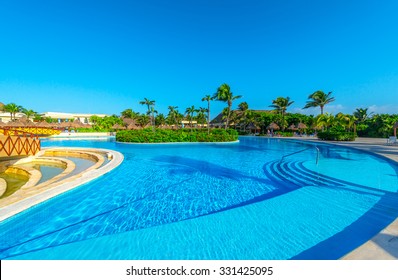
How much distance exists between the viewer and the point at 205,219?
4484 millimetres

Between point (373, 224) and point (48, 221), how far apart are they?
7.54 metres

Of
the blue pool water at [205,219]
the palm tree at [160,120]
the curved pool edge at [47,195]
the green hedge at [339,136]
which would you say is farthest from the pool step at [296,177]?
the palm tree at [160,120]

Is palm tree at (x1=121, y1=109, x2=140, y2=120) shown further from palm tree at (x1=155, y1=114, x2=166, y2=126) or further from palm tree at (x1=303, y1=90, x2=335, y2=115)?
palm tree at (x1=303, y1=90, x2=335, y2=115)

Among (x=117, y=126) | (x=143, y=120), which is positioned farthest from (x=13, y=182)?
(x=143, y=120)

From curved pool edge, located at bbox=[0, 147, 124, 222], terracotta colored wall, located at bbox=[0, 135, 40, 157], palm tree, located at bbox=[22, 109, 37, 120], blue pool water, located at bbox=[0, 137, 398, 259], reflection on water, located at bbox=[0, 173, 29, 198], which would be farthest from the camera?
palm tree, located at bbox=[22, 109, 37, 120]

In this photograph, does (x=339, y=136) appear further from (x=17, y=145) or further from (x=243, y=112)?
(x=17, y=145)

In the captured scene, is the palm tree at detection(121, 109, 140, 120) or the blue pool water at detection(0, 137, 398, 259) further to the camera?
the palm tree at detection(121, 109, 140, 120)

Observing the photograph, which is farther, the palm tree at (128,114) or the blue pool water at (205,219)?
the palm tree at (128,114)

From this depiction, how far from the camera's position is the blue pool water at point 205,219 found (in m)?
3.38

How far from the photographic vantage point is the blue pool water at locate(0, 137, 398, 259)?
3.38 m

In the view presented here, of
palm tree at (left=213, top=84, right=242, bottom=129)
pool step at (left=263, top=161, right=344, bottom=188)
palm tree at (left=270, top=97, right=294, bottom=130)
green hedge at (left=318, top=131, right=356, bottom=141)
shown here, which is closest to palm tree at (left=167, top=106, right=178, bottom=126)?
palm tree at (left=213, top=84, right=242, bottom=129)

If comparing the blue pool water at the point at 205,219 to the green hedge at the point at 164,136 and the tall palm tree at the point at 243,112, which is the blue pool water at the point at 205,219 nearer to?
the green hedge at the point at 164,136

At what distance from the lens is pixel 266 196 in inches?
239

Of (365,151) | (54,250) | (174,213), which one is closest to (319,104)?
(365,151)
